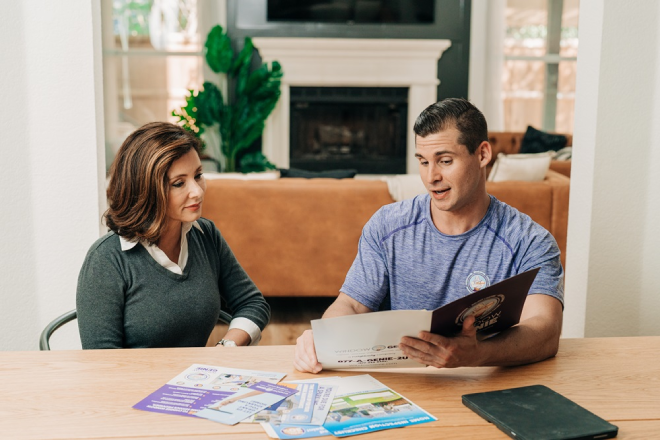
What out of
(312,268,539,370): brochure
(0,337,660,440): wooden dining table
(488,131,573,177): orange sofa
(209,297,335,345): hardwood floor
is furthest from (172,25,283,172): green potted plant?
(312,268,539,370): brochure

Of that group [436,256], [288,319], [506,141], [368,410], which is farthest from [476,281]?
[506,141]

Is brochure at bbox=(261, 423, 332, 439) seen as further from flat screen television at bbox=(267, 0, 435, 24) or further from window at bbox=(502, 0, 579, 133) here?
window at bbox=(502, 0, 579, 133)

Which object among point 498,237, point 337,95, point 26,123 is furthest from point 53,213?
point 337,95

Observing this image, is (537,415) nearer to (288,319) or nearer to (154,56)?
(288,319)

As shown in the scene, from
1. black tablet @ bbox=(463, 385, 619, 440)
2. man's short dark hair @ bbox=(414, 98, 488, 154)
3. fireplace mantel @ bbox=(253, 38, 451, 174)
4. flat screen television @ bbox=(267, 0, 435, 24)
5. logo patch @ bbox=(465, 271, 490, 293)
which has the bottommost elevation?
black tablet @ bbox=(463, 385, 619, 440)

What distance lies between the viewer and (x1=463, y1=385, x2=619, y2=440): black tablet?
1122mm

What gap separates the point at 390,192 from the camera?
3570mm

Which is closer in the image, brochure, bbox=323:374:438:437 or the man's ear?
brochure, bbox=323:374:438:437

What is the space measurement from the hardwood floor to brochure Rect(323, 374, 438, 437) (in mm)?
2049

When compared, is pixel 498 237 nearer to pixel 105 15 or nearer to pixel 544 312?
pixel 544 312

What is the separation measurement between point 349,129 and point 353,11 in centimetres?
115

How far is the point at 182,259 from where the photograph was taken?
1.77 metres

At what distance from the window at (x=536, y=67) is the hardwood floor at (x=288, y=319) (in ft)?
13.5

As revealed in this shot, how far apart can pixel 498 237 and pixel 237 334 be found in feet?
2.26
